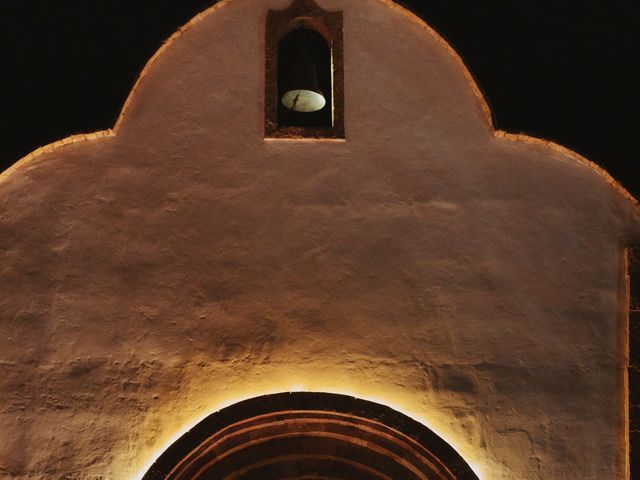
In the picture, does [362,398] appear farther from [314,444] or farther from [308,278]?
[308,278]

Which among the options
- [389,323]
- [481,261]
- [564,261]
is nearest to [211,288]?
[389,323]

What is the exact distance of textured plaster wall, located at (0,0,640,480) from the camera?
20.2ft

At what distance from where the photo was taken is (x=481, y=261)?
6516mm

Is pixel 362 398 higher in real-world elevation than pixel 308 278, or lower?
lower

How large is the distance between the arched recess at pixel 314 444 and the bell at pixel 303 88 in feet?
8.37

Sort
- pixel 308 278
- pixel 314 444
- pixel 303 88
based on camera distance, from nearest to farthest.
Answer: pixel 314 444 → pixel 308 278 → pixel 303 88

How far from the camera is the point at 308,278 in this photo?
6434mm

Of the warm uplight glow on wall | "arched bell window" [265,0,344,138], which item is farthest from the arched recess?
"arched bell window" [265,0,344,138]

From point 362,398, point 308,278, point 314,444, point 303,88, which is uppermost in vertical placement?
point 303,88

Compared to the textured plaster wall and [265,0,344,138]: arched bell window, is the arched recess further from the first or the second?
[265,0,344,138]: arched bell window

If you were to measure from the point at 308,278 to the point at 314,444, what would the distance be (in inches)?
46.1

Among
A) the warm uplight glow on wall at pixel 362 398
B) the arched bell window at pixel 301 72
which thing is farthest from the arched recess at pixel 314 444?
the arched bell window at pixel 301 72

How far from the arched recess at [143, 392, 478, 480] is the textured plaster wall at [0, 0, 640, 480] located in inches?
5.8

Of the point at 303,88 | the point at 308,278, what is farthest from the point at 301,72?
the point at 308,278
